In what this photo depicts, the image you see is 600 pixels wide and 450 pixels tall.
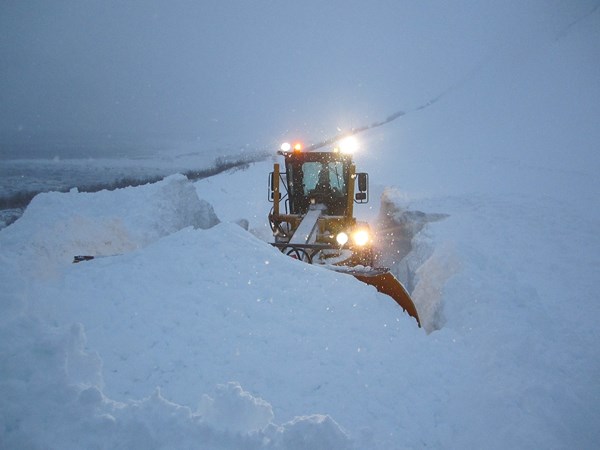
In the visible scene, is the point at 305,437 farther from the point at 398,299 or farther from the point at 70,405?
the point at 398,299

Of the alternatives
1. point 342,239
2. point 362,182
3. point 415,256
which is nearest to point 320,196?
point 362,182

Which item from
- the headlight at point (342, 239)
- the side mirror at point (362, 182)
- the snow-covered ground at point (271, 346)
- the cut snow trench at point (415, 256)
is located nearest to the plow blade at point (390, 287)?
the snow-covered ground at point (271, 346)

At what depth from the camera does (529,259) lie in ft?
23.8

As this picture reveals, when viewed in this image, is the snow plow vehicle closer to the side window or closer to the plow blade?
the side window

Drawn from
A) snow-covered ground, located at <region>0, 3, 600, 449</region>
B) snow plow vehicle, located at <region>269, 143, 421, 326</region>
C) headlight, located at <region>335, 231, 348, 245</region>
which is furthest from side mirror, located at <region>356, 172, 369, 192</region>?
snow-covered ground, located at <region>0, 3, 600, 449</region>

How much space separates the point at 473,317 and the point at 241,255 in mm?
3271

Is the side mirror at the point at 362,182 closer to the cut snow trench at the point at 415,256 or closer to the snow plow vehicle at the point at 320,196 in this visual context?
the snow plow vehicle at the point at 320,196

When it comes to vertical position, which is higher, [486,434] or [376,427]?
[376,427]

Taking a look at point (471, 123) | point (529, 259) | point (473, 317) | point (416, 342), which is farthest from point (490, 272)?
point (471, 123)

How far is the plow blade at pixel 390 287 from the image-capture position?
15.0 feet

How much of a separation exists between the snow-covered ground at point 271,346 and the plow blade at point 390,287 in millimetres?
226

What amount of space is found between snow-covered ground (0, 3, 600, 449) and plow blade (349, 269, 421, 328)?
0.23 meters

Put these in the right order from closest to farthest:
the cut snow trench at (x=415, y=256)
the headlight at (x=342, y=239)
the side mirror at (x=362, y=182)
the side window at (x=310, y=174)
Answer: the cut snow trench at (x=415, y=256) < the headlight at (x=342, y=239) < the side mirror at (x=362, y=182) < the side window at (x=310, y=174)

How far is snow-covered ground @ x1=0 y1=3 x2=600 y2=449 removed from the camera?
2.30 m
